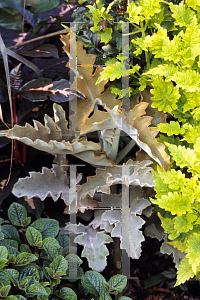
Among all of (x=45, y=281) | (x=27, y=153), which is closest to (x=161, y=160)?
(x=45, y=281)

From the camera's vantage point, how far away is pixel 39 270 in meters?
0.96

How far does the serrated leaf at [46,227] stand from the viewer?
1.05 metres

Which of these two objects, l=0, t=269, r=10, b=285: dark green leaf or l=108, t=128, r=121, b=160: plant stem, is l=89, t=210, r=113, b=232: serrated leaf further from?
l=0, t=269, r=10, b=285: dark green leaf

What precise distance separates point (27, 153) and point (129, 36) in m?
0.68

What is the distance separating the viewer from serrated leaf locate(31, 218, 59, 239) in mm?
1049

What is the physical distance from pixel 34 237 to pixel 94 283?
256mm

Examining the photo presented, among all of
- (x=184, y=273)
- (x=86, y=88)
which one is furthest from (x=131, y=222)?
(x=86, y=88)

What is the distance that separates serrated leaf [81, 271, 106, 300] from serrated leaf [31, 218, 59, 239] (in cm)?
20

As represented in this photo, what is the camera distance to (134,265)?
4.13ft

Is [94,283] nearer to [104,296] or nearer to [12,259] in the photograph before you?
[104,296]

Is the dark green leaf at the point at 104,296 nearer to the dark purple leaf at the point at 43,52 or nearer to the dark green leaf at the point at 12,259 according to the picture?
the dark green leaf at the point at 12,259

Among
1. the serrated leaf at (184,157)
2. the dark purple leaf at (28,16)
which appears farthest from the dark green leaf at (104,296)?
the dark purple leaf at (28,16)

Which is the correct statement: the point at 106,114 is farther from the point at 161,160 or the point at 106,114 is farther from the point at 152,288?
the point at 152,288

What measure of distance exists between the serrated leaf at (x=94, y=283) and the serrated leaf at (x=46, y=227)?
0.64 feet
